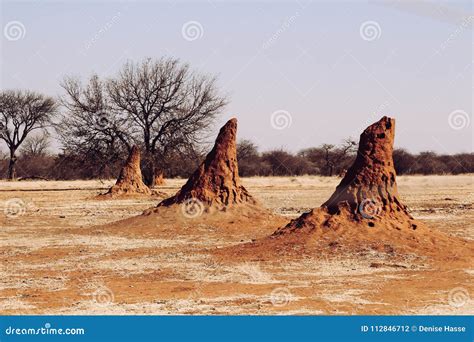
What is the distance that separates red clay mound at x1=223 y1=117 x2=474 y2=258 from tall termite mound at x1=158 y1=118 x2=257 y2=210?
3.98 meters

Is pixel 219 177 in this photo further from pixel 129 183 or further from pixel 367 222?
pixel 129 183

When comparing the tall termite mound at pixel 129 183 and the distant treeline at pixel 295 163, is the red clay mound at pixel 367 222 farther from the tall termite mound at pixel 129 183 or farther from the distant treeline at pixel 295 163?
the distant treeline at pixel 295 163

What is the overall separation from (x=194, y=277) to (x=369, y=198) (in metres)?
4.08

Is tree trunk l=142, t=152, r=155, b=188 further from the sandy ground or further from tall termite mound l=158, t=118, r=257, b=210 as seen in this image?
tall termite mound l=158, t=118, r=257, b=210

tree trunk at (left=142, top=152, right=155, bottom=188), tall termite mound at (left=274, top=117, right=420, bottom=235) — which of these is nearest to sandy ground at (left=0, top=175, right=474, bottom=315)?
tall termite mound at (left=274, top=117, right=420, bottom=235)

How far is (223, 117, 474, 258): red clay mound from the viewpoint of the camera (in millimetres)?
12844

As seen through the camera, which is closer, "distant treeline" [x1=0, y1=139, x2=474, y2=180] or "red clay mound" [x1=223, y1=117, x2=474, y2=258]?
"red clay mound" [x1=223, y1=117, x2=474, y2=258]

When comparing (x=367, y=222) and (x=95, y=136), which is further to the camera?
(x=95, y=136)

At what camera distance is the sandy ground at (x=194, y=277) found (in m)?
8.69

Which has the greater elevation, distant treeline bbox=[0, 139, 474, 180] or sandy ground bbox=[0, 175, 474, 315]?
distant treeline bbox=[0, 139, 474, 180]

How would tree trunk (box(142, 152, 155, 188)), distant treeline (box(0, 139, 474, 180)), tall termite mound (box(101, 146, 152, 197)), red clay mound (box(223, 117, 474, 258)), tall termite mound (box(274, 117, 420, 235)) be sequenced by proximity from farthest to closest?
distant treeline (box(0, 139, 474, 180))
tree trunk (box(142, 152, 155, 188))
tall termite mound (box(101, 146, 152, 197))
tall termite mound (box(274, 117, 420, 235))
red clay mound (box(223, 117, 474, 258))

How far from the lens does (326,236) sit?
1314cm

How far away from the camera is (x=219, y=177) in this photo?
17.8 metres

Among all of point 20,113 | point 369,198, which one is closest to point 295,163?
point 20,113
